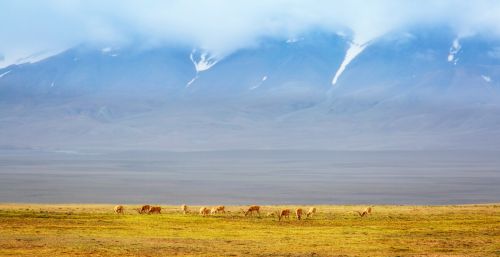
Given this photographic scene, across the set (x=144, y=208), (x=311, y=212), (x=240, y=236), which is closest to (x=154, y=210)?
(x=144, y=208)

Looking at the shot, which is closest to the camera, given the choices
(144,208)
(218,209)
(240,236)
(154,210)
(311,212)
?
(240,236)

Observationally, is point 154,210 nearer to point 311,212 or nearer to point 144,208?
point 144,208

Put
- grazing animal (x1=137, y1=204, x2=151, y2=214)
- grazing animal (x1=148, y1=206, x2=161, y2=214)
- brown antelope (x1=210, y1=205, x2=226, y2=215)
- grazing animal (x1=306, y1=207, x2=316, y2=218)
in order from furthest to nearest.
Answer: brown antelope (x1=210, y1=205, x2=226, y2=215) < grazing animal (x1=137, y1=204, x2=151, y2=214) < grazing animal (x1=148, y1=206, x2=161, y2=214) < grazing animal (x1=306, y1=207, x2=316, y2=218)

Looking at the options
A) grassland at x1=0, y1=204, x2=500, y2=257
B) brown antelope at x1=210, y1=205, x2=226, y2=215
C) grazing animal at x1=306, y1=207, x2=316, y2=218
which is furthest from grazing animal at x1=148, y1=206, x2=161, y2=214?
grazing animal at x1=306, y1=207, x2=316, y2=218

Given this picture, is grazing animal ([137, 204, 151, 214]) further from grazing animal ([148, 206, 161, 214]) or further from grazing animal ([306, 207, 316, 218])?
grazing animal ([306, 207, 316, 218])

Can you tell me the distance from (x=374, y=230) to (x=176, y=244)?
9.71 m

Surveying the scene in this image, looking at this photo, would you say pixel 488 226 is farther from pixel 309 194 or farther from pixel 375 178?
pixel 375 178

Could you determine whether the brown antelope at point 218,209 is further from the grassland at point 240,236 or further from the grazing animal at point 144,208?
the grassland at point 240,236

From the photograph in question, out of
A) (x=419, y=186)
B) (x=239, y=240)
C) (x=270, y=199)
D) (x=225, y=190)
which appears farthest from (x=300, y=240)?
(x=419, y=186)

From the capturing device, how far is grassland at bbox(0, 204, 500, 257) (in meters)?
27.4

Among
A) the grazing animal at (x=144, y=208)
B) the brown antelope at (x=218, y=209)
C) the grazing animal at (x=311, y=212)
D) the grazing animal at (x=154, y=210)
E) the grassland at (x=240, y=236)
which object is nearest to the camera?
the grassland at (x=240, y=236)

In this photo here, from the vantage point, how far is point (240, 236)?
107 feet

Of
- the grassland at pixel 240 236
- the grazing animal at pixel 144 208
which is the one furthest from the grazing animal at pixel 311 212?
the grazing animal at pixel 144 208

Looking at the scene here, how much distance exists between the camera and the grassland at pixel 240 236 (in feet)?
89.8
